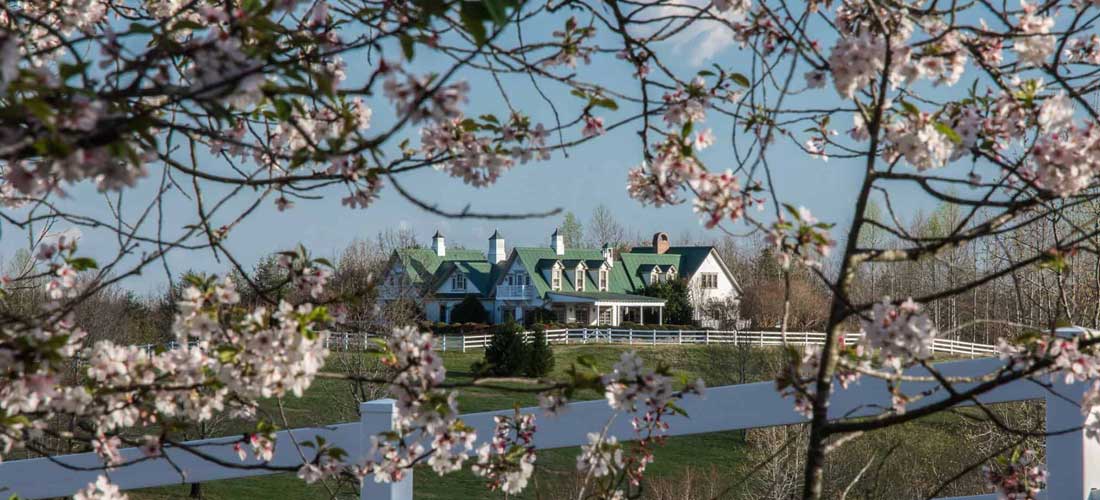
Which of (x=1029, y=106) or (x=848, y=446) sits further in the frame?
(x=848, y=446)

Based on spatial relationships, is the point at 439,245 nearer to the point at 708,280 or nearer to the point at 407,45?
the point at 708,280

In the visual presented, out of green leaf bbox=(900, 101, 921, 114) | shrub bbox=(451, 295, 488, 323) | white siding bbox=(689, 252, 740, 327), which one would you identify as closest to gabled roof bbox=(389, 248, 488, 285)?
shrub bbox=(451, 295, 488, 323)

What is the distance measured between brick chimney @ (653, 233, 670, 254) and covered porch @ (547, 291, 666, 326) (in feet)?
11.0

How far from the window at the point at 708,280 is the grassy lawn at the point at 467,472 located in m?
7.07

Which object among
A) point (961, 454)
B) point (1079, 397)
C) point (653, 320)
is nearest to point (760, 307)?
point (653, 320)

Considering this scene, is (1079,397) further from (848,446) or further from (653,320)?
(653,320)

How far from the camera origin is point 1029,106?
1735mm

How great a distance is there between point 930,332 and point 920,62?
50cm

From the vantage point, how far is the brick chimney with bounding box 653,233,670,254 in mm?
33562

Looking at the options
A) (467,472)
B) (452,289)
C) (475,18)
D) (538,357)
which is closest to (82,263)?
(475,18)

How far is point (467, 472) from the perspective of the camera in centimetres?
1537

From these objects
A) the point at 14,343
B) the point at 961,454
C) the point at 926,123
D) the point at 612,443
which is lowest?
the point at 961,454

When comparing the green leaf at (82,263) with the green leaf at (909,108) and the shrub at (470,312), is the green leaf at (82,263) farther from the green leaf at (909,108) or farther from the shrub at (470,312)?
the shrub at (470,312)

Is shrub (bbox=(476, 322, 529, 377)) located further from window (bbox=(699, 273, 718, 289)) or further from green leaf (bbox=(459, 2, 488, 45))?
green leaf (bbox=(459, 2, 488, 45))
